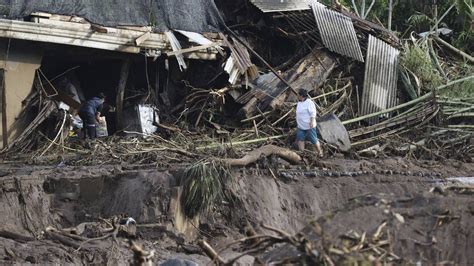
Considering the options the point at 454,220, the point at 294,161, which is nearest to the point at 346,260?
the point at 454,220

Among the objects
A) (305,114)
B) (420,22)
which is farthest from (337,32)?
(420,22)

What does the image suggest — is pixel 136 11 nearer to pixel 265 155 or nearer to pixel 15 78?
pixel 15 78

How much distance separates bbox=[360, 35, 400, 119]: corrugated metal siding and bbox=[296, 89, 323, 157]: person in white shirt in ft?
10.5

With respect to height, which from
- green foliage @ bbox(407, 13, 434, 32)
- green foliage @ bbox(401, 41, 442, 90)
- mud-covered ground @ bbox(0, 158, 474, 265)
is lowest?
mud-covered ground @ bbox(0, 158, 474, 265)

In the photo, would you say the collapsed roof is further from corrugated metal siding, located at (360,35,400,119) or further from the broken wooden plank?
corrugated metal siding, located at (360,35,400,119)

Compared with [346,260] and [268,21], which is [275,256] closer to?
[346,260]

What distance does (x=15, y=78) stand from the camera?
1628 cm

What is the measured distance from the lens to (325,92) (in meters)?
18.8

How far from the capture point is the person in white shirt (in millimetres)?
15602

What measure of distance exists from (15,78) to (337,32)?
Result: 23.3 ft

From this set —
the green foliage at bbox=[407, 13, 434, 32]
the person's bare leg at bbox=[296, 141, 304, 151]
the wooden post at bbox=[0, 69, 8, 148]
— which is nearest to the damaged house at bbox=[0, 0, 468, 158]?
the wooden post at bbox=[0, 69, 8, 148]

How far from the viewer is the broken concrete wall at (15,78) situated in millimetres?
16141

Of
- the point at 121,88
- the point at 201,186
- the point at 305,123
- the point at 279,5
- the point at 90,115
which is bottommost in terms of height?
the point at 201,186

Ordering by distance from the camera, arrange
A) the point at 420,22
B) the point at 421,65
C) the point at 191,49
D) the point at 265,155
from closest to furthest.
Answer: the point at 265,155, the point at 191,49, the point at 421,65, the point at 420,22
